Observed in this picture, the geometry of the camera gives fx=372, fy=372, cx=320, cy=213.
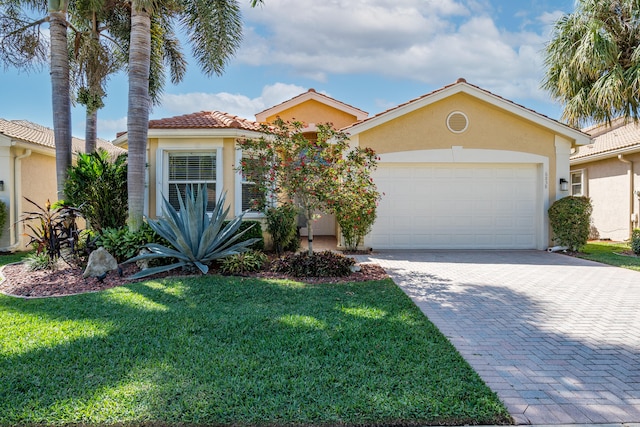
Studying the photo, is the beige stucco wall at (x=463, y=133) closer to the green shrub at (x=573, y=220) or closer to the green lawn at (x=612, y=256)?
the green shrub at (x=573, y=220)

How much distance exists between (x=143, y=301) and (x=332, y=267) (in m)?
3.73

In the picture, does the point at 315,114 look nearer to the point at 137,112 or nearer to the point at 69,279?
the point at 137,112

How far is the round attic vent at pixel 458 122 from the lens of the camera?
11.6 meters

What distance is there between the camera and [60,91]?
33.8ft

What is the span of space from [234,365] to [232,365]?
0.07 feet

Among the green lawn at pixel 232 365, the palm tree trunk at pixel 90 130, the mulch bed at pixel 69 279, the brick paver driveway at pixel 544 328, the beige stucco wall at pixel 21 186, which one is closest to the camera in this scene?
the green lawn at pixel 232 365

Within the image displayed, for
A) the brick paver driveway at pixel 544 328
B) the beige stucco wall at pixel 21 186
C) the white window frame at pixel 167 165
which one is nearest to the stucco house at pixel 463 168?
the white window frame at pixel 167 165

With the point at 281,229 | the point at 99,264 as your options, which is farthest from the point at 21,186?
the point at 281,229

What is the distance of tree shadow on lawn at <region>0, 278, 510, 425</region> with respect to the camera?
3.01 metres

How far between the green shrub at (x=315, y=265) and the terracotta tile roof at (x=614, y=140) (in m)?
10.8

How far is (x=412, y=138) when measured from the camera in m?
11.6

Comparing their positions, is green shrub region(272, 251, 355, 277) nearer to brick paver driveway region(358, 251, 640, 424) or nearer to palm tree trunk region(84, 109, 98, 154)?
brick paver driveway region(358, 251, 640, 424)

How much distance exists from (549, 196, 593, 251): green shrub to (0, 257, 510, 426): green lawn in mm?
8085

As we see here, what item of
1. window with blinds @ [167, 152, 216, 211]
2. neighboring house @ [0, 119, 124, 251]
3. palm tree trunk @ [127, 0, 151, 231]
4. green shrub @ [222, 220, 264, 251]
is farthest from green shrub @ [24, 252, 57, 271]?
Result: green shrub @ [222, 220, 264, 251]
